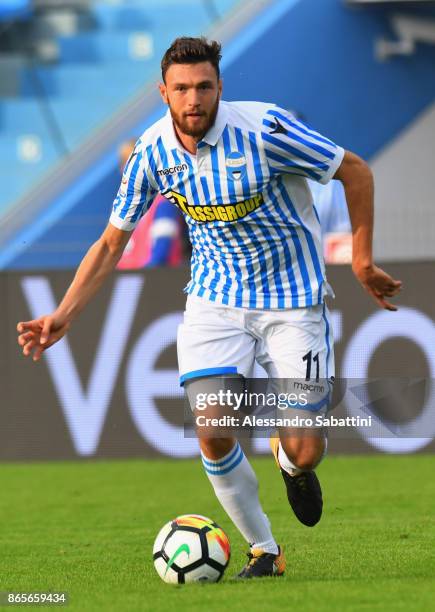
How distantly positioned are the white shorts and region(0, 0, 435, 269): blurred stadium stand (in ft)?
24.2

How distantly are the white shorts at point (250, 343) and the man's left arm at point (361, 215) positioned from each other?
0.34 metres

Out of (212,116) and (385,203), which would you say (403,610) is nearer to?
(212,116)

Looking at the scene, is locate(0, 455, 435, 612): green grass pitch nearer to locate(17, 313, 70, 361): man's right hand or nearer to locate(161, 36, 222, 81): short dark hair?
locate(17, 313, 70, 361): man's right hand

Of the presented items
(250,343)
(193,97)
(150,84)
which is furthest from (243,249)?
(150,84)

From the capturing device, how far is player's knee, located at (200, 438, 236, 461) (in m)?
5.81

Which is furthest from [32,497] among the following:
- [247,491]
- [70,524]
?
[247,491]

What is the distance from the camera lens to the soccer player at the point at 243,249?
5762mm

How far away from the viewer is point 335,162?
5.83 metres

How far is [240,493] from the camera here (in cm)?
594

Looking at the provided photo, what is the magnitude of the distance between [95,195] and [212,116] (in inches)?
352

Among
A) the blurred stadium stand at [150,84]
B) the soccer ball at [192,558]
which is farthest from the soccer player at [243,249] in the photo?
the blurred stadium stand at [150,84]

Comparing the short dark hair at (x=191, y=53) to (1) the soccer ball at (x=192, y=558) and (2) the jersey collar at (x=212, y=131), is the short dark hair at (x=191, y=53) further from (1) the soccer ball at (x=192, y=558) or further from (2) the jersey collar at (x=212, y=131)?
(1) the soccer ball at (x=192, y=558)

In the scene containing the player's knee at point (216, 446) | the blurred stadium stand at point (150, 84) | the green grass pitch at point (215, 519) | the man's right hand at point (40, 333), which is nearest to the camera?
the green grass pitch at point (215, 519)

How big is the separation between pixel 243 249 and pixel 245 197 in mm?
231
